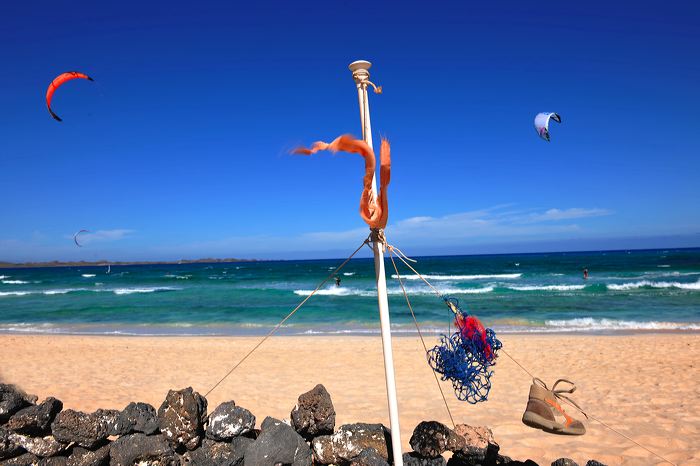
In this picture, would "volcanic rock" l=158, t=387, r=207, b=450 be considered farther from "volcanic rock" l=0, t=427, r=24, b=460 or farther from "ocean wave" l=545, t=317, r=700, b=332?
"ocean wave" l=545, t=317, r=700, b=332

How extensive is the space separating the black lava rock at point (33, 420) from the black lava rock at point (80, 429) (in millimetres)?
139

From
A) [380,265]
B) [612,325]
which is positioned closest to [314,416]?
[380,265]

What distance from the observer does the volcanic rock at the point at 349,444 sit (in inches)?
135

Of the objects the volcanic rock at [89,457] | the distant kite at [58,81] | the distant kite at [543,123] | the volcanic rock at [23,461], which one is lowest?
the volcanic rock at [23,461]

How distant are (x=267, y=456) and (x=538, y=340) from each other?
10.8 m

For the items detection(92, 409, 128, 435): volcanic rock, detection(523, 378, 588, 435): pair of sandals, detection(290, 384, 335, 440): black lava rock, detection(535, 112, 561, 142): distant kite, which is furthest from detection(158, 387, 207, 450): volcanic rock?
detection(535, 112, 561, 142): distant kite

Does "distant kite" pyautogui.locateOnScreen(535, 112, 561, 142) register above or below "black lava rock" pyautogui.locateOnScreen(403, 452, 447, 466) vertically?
above

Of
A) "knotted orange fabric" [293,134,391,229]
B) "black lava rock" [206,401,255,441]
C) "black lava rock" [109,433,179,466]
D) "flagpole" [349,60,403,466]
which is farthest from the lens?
"black lava rock" [206,401,255,441]

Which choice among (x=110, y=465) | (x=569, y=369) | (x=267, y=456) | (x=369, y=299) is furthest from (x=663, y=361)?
(x=369, y=299)

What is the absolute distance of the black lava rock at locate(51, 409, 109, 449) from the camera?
367cm

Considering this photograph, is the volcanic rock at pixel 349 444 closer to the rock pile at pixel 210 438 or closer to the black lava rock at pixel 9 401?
the rock pile at pixel 210 438

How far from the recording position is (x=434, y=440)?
3.41 metres

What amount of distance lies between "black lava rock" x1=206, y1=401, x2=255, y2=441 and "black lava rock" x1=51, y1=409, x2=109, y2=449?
34.0 inches

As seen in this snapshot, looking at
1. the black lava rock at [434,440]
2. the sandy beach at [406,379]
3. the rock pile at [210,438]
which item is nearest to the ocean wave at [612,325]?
the sandy beach at [406,379]
